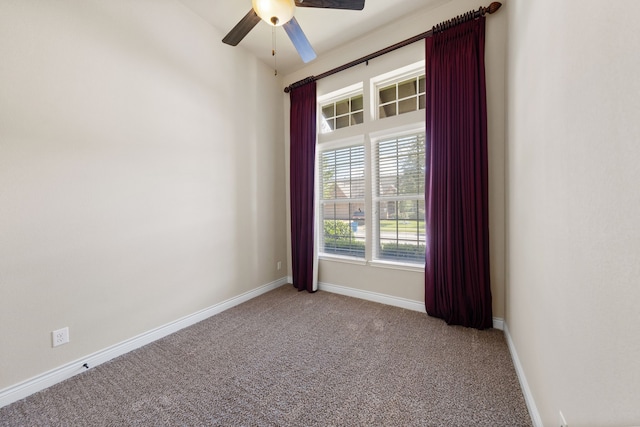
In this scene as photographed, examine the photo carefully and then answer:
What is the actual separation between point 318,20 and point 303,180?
1.82m

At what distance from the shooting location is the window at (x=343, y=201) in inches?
124

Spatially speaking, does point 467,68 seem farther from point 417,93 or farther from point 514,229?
point 514,229

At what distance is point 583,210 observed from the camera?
77cm

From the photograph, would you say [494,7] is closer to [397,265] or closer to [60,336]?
[397,265]

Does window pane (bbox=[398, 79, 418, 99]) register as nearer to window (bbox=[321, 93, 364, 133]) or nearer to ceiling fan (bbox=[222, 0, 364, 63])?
window (bbox=[321, 93, 364, 133])

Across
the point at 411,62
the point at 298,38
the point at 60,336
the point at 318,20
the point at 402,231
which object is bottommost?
the point at 60,336

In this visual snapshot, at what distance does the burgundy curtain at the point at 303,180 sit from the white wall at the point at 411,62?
0.21m

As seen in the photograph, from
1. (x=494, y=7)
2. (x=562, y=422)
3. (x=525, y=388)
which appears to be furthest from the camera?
(x=494, y=7)

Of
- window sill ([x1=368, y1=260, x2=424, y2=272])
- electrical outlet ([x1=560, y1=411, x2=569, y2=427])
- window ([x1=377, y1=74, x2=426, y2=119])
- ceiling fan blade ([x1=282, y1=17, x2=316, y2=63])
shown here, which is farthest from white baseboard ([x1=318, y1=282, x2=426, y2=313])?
ceiling fan blade ([x1=282, y1=17, x2=316, y2=63])


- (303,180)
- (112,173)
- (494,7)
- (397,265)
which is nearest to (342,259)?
(397,265)

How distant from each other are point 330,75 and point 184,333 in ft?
11.3

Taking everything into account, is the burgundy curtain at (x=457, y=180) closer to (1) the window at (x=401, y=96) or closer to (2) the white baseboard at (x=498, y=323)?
(2) the white baseboard at (x=498, y=323)

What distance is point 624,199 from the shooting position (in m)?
0.58

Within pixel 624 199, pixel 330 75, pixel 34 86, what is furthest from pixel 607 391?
pixel 330 75
